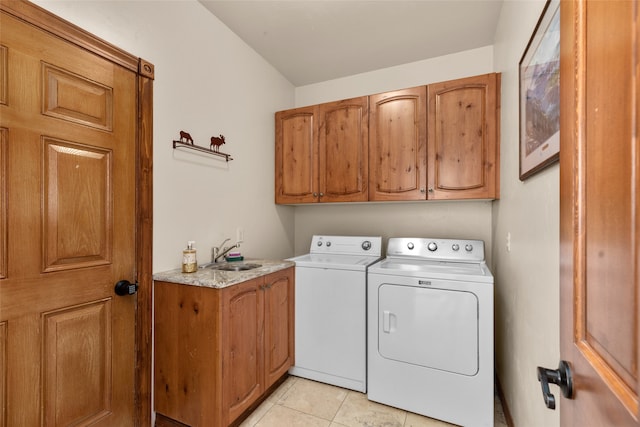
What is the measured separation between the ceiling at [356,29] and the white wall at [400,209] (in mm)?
97

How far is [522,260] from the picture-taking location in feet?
4.65

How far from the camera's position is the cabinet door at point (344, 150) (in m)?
2.48

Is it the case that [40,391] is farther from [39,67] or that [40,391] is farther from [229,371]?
[39,67]

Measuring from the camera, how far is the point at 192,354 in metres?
1.55

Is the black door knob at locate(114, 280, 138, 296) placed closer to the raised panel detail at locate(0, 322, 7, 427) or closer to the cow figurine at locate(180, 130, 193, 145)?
the raised panel detail at locate(0, 322, 7, 427)

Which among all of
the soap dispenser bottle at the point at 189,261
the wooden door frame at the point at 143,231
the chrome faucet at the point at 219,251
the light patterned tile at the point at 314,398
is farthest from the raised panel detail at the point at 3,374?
the light patterned tile at the point at 314,398

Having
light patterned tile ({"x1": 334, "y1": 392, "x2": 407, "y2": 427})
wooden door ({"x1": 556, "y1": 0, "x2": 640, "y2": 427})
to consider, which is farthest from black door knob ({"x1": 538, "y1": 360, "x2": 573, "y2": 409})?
light patterned tile ({"x1": 334, "y1": 392, "x2": 407, "y2": 427})

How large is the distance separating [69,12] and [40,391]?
1.66 metres

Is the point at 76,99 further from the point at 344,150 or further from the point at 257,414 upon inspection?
the point at 257,414

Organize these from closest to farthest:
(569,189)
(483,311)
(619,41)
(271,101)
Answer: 1. (619,41)
2. (569,189)
3. (483,311)
4. (271,101)

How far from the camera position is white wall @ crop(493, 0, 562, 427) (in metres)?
1.07

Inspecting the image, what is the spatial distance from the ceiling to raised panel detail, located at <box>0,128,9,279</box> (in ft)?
4.99

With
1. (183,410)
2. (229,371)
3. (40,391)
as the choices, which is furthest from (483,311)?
(40,391)

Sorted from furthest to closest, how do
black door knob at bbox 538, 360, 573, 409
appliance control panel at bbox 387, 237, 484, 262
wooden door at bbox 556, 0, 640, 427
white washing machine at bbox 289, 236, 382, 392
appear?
appliance control panel at bbox 387, 237, 484, 262 < white washing machine at bbox 289, 236, 382, 392 < black door knob at bbox 538, 360, 573, 409 < wooden door at bbox 556, 0, 640, 427
